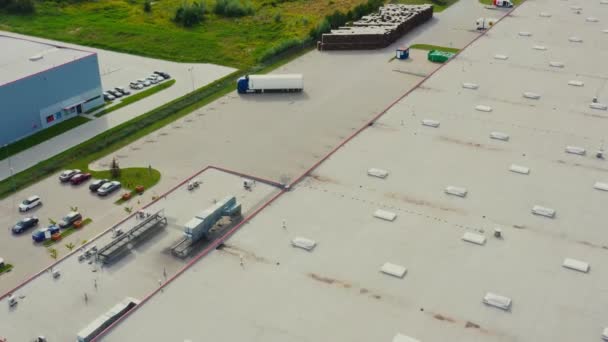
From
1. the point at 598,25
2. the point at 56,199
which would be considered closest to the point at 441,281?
the point at 56,199

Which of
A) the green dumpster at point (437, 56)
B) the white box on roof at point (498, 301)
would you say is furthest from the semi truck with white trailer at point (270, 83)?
the white box on roof at point (498, 301)

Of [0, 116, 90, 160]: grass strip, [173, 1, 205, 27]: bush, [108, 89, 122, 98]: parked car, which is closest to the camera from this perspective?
[0, 116, 90, 160]: grass strip

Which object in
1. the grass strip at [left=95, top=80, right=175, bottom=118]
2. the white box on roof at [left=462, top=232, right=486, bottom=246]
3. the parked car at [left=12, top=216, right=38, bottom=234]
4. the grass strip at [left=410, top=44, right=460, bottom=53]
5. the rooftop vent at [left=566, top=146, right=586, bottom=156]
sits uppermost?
the rooftop vent at [left=566, top=146, right=586, bottom=156]

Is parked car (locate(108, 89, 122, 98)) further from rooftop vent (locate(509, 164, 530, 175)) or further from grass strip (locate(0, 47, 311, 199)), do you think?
rooftop vent (locate(509, 164, 530, 175))

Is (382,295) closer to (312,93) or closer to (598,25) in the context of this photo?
(312,93)

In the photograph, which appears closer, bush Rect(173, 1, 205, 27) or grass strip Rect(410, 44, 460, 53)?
grass strip Rect(410, 44, 460, 53)

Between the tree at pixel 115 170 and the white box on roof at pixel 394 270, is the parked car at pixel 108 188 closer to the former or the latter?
the tree at pixel 115 170

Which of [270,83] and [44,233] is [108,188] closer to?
[44,233]


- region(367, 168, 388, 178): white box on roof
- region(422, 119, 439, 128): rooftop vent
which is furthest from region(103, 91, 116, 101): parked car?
region(367, 168, 388, 178): white box on roof
